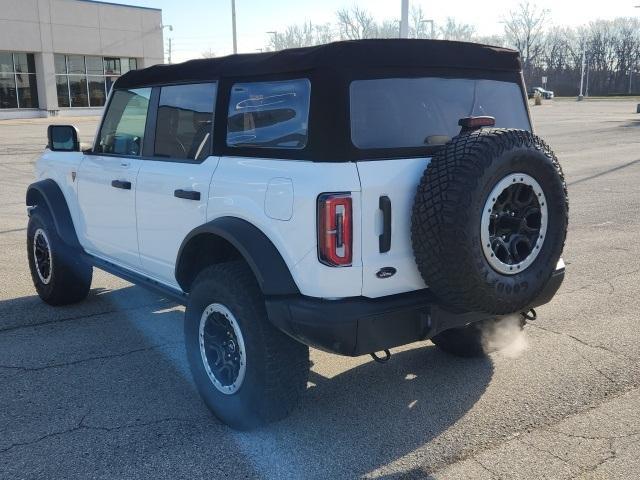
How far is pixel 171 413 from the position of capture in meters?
3.71

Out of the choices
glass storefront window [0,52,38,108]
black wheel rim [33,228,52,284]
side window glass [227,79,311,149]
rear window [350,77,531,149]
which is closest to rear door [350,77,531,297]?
rear window [350,77,531,149]

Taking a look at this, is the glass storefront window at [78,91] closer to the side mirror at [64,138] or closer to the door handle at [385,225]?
the side mirror at [64,138]

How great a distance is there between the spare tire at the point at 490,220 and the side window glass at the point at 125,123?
2.30 metres

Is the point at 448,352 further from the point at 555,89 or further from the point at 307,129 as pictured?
the point at 555,89

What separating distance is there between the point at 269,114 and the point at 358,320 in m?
1.23

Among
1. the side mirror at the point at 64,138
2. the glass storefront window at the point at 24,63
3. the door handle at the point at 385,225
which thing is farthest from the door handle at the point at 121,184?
the glass storefront window at the point at 24,63

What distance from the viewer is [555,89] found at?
100188mm

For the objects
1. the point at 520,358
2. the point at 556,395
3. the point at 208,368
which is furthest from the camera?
the point at 520,358

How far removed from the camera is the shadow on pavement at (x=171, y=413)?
10.5ft

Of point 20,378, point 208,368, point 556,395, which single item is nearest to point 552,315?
point 556,395

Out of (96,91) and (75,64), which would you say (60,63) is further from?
(96,91)

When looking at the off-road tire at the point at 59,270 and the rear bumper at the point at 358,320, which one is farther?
the off-road tire at the point at 59,270

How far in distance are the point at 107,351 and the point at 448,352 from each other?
2.44 m

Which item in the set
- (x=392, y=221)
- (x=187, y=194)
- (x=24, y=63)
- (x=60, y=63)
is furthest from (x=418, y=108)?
(x=60, y=63)
